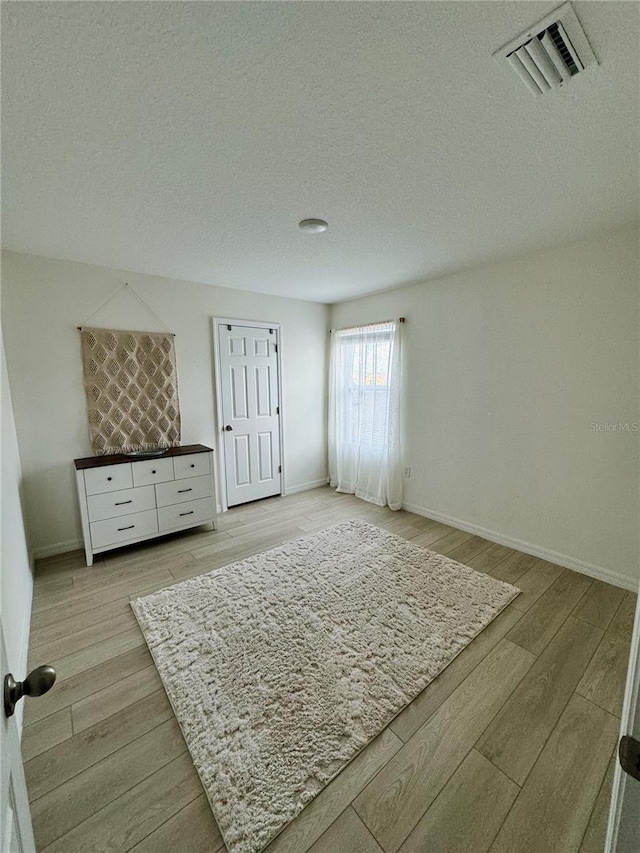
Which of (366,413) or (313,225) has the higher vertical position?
(313,225)

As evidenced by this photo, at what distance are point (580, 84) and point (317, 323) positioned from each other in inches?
131

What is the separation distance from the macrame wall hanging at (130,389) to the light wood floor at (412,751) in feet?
4.50

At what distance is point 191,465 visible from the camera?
10.1 feet

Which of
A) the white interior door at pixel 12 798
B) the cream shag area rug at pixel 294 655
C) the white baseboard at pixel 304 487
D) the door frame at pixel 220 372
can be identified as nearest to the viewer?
the white interior door at pixel 12 798

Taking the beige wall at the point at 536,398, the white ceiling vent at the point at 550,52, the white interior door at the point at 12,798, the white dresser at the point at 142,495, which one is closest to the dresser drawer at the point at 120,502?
the white dresser at the point at 142,495

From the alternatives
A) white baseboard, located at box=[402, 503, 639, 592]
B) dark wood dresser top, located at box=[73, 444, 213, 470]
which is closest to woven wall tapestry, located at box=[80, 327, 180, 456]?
dark wood dresser top, located at box=[73, 444, 213, 470]

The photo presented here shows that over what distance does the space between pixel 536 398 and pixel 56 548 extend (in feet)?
13.6

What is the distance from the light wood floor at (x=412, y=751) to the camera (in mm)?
1084

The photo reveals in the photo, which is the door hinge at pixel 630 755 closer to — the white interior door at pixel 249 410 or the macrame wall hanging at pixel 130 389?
the macrame wall hanging at pixel 130 389

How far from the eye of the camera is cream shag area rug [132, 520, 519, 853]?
48.8 inches

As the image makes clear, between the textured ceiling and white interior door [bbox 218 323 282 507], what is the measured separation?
1.38 metres

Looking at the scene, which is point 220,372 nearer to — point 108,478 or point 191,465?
point 191,465

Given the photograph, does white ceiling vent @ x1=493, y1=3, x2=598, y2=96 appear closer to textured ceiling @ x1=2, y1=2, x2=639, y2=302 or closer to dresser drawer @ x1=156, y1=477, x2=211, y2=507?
textured ceiling @ x1=2, y1=2, x2=639, y2=302

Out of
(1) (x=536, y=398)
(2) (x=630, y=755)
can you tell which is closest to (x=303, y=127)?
(2) (x=630, y=755)
